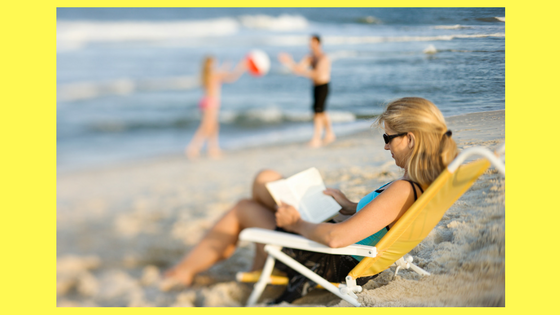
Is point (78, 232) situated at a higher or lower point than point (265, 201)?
lower

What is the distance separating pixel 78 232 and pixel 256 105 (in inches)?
305

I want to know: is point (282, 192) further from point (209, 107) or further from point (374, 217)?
point (209, 107)

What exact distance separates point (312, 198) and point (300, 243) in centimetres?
46

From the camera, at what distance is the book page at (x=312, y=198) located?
7.61ft

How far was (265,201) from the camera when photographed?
254 centimetres

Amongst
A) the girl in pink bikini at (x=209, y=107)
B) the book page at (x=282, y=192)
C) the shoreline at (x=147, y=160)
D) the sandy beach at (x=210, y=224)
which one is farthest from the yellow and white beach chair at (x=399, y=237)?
the girl in pink bikini at (x=209, y=107)

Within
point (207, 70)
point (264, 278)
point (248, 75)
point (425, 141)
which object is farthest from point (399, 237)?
point (248, 75)

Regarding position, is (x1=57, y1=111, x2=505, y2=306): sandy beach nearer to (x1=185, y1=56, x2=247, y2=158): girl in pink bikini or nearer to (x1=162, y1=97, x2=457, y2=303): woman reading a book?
(x1=162, y1=97, x2=457, y2=303): woman reading a book

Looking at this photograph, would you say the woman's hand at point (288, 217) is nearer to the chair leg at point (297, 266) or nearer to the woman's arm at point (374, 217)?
the chair leg at point (297, 266)

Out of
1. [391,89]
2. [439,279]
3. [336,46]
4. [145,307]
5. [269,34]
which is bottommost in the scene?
[145,307]

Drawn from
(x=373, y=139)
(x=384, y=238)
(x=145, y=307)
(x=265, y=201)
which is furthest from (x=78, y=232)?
(x=384, y=238)

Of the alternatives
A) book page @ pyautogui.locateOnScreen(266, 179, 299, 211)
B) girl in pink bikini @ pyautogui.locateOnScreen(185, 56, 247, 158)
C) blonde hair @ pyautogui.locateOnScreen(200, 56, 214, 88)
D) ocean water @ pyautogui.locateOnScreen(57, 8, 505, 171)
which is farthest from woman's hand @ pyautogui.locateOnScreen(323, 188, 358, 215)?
blonde hair @ pyautogui.locateOnScreen(200, 56, 214, 88)

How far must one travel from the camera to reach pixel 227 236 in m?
2.65

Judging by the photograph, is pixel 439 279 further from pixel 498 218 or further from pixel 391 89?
pixel 391 89
